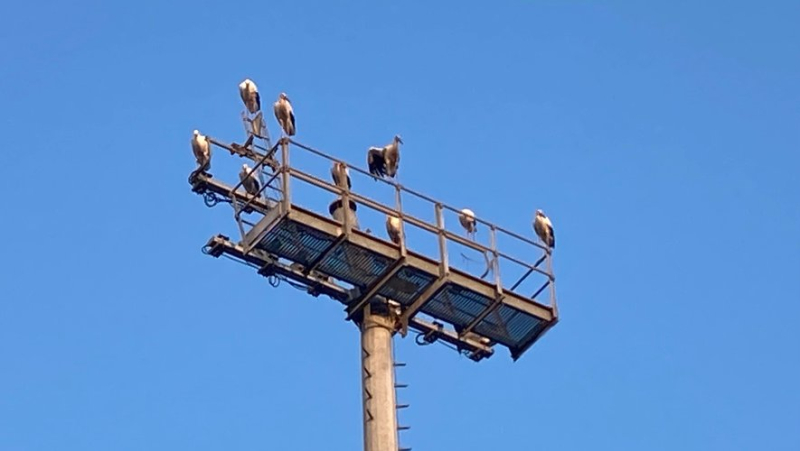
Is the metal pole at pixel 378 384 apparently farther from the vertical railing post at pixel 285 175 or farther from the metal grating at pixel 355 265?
the vertical railing post at pixel 285 175

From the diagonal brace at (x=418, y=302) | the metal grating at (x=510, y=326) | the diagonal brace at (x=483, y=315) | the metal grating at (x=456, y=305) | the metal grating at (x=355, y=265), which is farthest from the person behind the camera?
the metal grating at (x=510, y=326)

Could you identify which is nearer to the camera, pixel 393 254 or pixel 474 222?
pixel 393 254

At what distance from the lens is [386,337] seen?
133 ft

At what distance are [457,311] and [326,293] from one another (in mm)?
2542

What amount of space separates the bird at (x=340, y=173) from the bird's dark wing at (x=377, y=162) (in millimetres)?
1505

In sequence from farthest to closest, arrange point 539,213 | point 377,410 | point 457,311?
point 539,213 < point 457,311 < point 377,410

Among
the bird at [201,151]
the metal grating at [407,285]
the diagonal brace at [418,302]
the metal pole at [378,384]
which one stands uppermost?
the bird at [201,151]

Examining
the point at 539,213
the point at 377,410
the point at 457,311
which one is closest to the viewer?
the point at 377,410

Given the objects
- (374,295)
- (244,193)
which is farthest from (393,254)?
(244,193)

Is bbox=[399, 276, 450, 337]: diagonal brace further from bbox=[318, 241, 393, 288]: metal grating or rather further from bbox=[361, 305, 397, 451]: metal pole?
bbox=[318, 241, 393, 288]: metal grating

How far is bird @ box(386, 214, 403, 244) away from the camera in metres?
40.5

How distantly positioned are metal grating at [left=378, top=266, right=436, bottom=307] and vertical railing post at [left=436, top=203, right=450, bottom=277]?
0.25 meters

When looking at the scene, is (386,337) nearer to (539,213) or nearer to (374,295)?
(374,295)

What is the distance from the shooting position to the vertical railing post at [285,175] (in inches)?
1527
